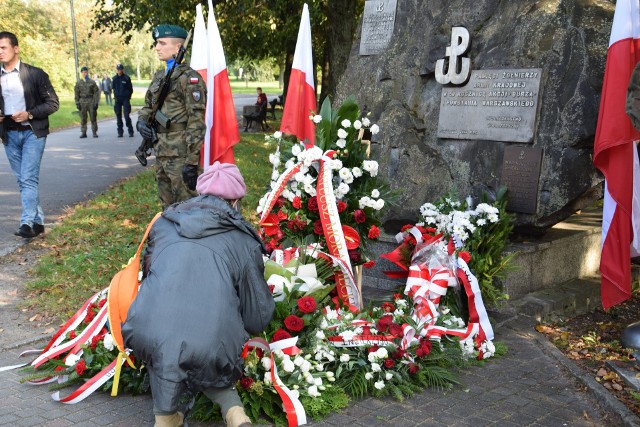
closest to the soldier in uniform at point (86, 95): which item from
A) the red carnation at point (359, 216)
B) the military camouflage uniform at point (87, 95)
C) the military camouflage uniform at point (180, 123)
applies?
the military camouflage uniform at point (87, 95)

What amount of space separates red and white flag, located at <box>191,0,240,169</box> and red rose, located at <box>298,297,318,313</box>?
354 centimetres

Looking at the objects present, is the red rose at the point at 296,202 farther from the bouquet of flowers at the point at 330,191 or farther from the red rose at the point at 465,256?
the red rose at the point at 465,256

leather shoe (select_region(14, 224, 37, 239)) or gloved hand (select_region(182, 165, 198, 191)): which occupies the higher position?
gloved hand (select_region(182, 165, 198, 191))

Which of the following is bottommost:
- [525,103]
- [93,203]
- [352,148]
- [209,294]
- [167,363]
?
[93,203]

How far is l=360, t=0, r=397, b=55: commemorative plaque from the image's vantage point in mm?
7012

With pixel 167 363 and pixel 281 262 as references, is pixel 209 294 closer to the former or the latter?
pixel 167 363

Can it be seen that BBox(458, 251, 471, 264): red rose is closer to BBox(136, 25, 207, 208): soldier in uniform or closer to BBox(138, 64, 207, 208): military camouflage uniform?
BBox(136, 25, 207, 208): soldier in uniform

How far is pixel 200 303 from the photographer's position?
342cm

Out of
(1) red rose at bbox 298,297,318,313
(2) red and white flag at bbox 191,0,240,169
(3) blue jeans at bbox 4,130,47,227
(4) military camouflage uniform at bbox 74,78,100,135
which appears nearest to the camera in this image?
(1) red rose at bbox 298,297,318,313

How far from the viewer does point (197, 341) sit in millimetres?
3379

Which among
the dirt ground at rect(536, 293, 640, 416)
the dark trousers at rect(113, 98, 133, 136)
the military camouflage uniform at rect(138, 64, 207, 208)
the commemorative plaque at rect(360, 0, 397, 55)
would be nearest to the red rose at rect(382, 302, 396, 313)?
the dirt ground at rect(536, 293, 640, 416)

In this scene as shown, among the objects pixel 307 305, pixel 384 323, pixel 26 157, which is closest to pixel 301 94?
pixel 26 157

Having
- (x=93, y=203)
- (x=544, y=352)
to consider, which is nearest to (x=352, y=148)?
(x=544, y=352)

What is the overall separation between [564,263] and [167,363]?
14.1ft
